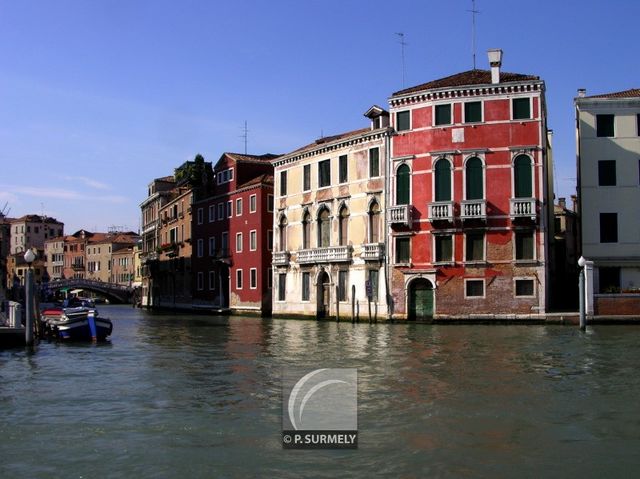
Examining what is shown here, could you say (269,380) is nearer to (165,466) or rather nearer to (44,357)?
(165,466)

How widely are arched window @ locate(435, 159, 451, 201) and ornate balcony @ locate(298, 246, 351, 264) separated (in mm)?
5015

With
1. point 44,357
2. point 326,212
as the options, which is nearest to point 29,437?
point 44,357

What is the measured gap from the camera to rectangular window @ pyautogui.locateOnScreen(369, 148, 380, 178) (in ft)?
106

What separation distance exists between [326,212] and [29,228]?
85161 mm

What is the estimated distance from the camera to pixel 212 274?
46906mm

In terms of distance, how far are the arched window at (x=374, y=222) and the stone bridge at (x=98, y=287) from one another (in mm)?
46000

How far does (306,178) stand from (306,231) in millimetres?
2519

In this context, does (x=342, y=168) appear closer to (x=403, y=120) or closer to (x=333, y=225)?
(x=333, y=225)

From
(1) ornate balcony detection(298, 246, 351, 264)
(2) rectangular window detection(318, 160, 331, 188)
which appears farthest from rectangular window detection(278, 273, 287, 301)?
(2) rectangular window detection(318, 160, 331, 188)

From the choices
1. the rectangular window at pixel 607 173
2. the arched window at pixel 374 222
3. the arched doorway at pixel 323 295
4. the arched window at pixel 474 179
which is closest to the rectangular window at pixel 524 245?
the arched window at pixel 474 179

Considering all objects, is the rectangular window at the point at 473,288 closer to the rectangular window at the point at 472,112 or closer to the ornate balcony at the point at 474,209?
the ornate balcony at the point at 474,209

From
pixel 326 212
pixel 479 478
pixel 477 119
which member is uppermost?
pixel 477 119

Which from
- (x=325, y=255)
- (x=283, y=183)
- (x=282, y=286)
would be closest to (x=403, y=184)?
(x=325, y=255)

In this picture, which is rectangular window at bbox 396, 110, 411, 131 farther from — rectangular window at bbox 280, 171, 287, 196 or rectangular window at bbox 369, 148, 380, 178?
rectangular window at bbox 280, 171, 287, 196
